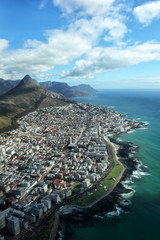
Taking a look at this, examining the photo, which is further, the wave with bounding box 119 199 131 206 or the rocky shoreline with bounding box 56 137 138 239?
the wave with bounding box 119 199 131 206

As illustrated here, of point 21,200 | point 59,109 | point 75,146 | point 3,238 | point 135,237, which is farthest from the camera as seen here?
point 59,109

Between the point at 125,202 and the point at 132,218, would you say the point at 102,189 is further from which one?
the point at 132,218

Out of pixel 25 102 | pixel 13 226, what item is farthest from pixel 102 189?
pixel 25 102

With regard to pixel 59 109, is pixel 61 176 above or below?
below

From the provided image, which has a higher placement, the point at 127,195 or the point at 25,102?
the point at 25,102

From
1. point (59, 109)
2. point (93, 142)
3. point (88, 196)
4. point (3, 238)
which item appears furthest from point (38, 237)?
point (59, 109)

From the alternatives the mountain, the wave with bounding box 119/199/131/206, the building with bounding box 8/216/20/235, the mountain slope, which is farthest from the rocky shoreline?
the mountain slope

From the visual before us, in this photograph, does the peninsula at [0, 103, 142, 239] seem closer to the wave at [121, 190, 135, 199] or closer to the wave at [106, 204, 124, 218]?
the wave at [121, 190, 135, 199]

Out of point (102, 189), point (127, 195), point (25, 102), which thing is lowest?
point (127, 195)

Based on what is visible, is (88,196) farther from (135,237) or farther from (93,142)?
(93,142)
